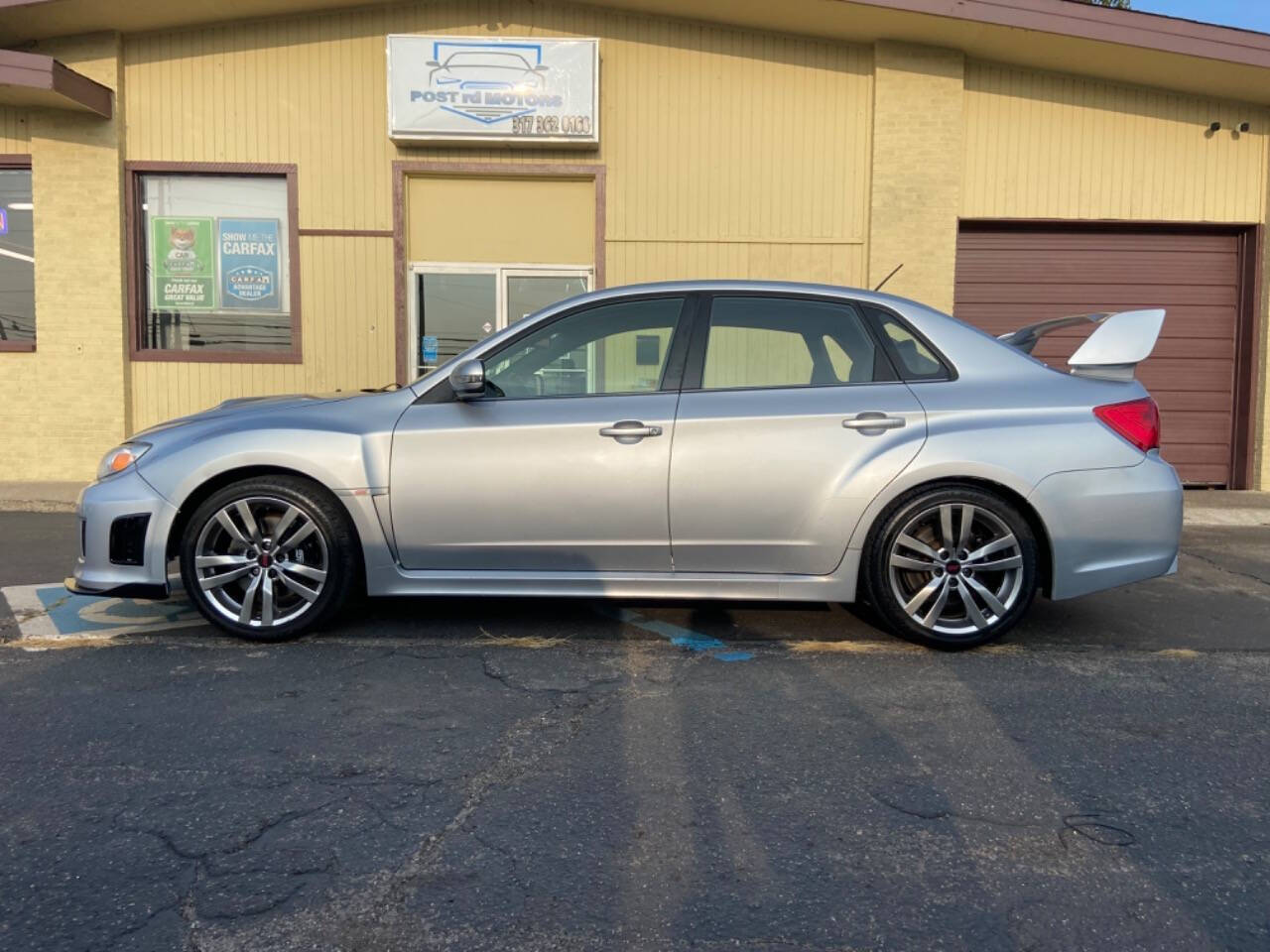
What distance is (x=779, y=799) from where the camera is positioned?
117 inches

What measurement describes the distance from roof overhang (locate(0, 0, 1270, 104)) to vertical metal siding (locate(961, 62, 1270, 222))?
8.0 inches

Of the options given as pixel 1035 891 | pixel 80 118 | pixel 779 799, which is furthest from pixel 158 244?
pixel 1035 891

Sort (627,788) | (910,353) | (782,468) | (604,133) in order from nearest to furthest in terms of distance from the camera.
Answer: (627,788), (782,468), (910,353), (604,133)

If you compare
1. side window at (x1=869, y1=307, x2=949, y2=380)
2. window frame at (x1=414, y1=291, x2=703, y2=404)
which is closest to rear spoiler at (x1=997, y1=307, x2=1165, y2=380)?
side window at (x1=869, y1=307, x2=949, y2=380)

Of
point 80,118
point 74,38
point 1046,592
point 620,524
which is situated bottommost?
point 1046,592

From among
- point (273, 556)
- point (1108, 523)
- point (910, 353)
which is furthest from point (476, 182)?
point (1108, 523)

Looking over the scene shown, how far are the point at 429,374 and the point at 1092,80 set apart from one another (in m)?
9.16

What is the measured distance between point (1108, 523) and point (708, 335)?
1984 millimetres

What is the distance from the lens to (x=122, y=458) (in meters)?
4.48

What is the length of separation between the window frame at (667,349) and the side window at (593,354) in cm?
1

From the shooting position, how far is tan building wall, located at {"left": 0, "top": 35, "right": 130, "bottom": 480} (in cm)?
1034

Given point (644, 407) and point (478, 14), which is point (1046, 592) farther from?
point (478, 14)

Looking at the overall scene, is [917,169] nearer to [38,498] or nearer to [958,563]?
[958,563]

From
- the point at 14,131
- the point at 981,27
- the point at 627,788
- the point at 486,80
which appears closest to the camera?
the point at 627,788
